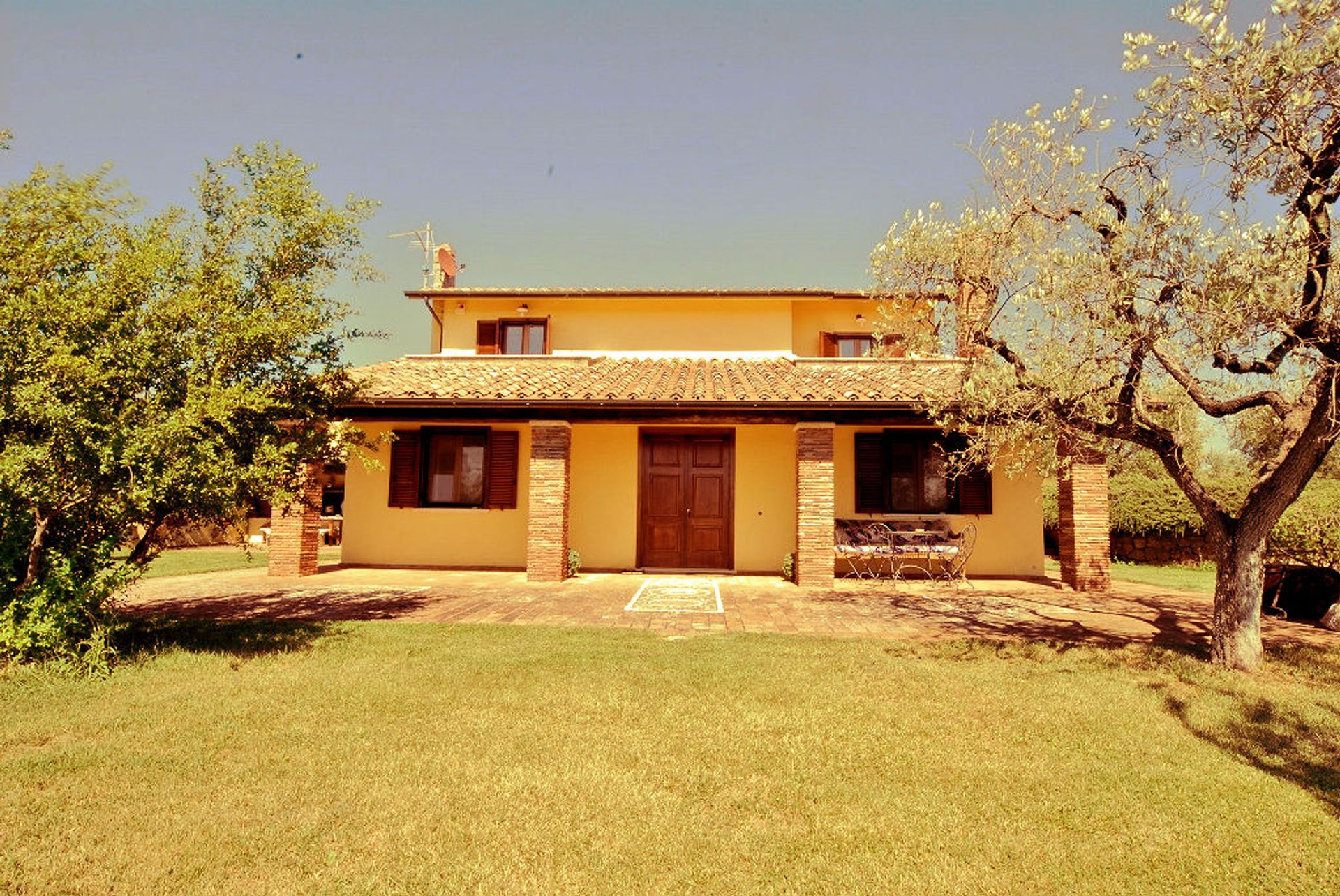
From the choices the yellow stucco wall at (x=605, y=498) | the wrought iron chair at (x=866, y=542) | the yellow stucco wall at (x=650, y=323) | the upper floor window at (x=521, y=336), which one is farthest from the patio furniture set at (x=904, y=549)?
the upper floor window at (x=521, y=336)

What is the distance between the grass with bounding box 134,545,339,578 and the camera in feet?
41.4

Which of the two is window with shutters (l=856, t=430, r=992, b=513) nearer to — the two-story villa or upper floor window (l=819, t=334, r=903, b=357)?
the two-story villa

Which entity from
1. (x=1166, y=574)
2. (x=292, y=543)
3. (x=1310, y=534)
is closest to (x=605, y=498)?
(x=292, y=543)

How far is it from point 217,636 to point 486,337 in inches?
384

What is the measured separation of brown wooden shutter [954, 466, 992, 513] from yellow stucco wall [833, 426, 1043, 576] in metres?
0.20

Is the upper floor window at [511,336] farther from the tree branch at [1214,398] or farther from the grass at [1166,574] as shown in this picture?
the tree branch at [1214,398]

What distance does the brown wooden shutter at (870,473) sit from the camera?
40.6 ft

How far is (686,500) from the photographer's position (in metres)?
12.9

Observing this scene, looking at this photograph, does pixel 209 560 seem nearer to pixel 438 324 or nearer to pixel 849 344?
pixel 438 324

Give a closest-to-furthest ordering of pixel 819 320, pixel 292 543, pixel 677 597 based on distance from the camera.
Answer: pixel 677 597 → pixel 292 543 → pixel 819 320

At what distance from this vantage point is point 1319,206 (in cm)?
525

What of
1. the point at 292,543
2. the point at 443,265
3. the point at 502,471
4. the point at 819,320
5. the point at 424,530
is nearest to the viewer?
the point at 292,543

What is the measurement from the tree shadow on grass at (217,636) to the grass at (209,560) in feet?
12.2

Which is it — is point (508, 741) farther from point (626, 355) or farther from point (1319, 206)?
point (626, 355)
